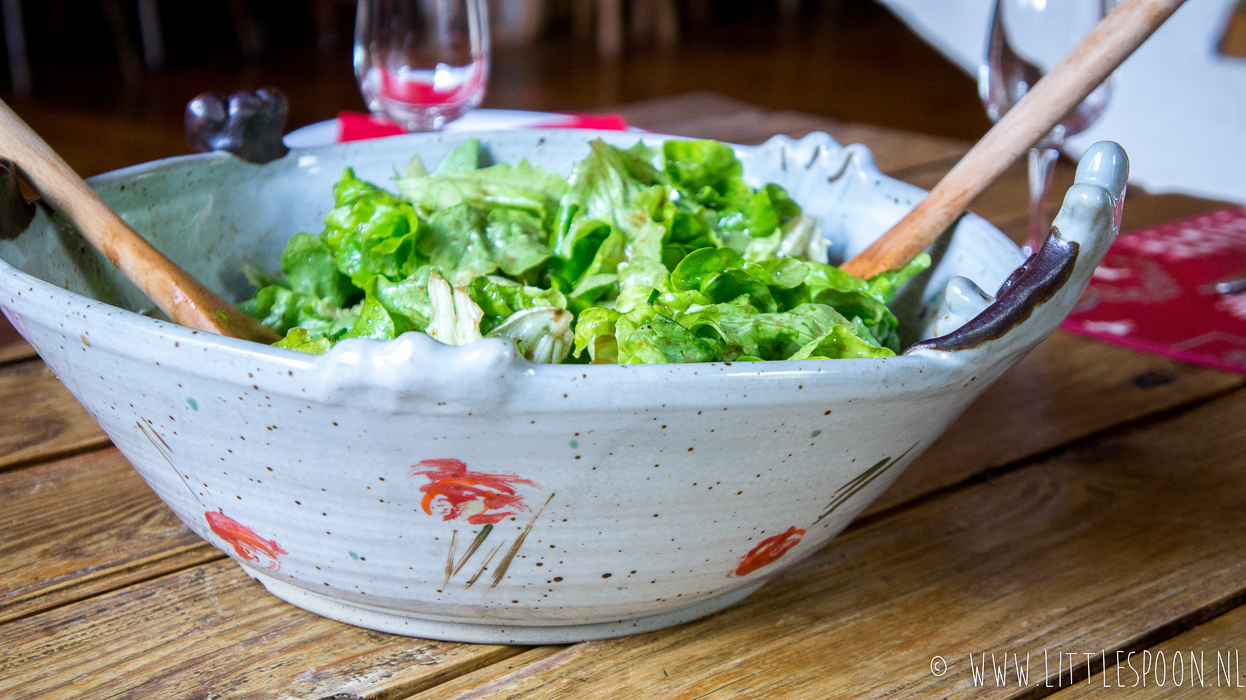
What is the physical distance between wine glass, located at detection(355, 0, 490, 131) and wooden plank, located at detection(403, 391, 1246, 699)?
2.10ft

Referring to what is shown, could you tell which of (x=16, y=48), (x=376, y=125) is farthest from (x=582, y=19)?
(x=376, y=125)

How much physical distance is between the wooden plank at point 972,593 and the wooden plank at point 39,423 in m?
0.37

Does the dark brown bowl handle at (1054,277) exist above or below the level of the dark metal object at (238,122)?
above

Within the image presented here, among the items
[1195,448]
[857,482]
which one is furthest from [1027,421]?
[857,482]

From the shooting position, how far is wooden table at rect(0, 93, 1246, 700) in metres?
0.47

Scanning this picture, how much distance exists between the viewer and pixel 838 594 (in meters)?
0.55

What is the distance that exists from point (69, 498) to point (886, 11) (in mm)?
6331

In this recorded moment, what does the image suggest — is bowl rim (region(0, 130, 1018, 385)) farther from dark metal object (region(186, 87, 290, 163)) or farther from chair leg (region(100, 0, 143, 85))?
chair leg (region(100, 0, 143, 85))

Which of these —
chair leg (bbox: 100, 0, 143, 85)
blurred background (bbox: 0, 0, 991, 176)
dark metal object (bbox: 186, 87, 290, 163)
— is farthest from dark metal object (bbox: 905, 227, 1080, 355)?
chair leg (bbox: 100, 0, 143, 85)

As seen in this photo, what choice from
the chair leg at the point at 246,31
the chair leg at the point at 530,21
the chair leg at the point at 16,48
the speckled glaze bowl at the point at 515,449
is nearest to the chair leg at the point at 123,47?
the chair leg at the point at 16,48

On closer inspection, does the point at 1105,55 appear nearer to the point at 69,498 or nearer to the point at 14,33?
the point at 69,498

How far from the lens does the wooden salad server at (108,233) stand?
53 centimetres

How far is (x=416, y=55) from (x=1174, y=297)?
0.74 meters

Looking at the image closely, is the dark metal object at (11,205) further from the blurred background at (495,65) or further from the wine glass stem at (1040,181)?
the blurred background at (495,65)
